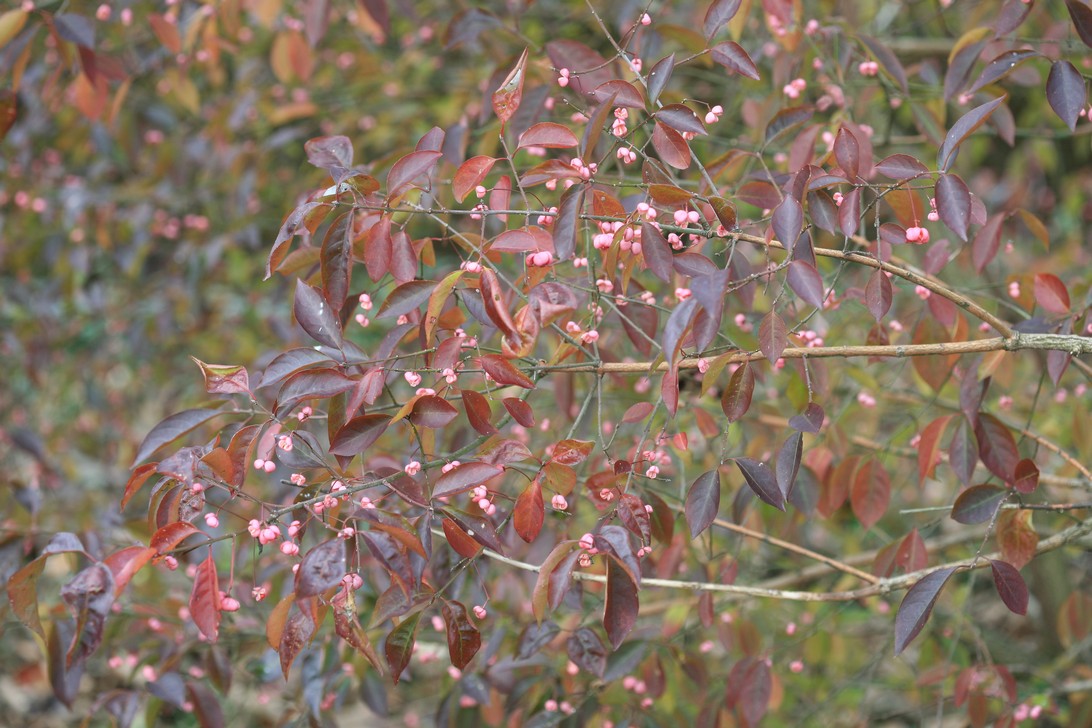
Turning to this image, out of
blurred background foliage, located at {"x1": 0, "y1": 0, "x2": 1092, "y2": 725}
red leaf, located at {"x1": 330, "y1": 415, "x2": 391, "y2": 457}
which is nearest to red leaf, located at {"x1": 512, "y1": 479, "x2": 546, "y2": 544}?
red leaf, located at {"x1": 330, "y1": 415, "x2": 391, "y2": 457}

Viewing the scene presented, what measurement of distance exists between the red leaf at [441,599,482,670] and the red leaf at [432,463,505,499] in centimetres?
14

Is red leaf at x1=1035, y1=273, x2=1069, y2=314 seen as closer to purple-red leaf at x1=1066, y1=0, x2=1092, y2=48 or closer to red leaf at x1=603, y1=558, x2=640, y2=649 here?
purple-red leaf at x1=1066, y1=0, x2=1092, y2=48

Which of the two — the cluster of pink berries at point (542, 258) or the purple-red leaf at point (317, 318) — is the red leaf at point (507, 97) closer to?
the cluster of pink berries at point (542, 258)

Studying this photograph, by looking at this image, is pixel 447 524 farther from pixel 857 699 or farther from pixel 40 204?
pixel 40 204

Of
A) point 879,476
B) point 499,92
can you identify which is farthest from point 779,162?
point 499,92

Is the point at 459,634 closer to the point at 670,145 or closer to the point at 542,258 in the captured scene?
the point at 542,258

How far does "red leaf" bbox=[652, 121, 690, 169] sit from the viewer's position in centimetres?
110

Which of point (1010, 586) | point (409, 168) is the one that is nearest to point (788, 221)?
point (409, 168)

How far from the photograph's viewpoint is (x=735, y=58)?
1154mm

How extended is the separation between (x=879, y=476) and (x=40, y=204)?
2.20 meters

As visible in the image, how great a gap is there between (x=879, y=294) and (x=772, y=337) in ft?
0.64

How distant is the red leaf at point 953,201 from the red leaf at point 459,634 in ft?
2.23

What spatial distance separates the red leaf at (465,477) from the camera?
40.4 inches

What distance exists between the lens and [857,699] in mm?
2416
